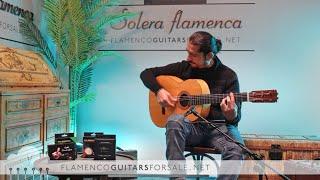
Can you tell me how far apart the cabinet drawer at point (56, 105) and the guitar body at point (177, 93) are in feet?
2.64

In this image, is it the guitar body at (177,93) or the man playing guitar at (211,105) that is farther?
the guitar body at (177,93)

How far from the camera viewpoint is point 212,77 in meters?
2.96

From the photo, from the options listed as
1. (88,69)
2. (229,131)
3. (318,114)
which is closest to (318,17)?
(318,114)

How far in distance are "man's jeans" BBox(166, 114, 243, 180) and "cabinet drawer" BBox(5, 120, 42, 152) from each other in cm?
104

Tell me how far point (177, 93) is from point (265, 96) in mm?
713

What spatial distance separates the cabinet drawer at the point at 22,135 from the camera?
264 cm

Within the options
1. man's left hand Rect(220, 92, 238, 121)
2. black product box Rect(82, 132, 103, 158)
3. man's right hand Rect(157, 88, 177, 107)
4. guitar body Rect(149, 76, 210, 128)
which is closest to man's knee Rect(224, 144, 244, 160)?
man's left hand Rect(220, 92, 238, 121)

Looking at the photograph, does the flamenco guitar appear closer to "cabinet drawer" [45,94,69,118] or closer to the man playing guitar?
the man playing guitar

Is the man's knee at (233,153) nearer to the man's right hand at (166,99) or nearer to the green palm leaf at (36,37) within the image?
the man's right hand at (166,99)

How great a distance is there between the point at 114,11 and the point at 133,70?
0.65 m

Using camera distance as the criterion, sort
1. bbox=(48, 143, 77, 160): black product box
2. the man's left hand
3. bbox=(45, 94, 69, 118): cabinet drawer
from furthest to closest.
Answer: bbox=(45, 94, 69, 118): cabinet drawer < the man's left hand < bbox=(48, 143, 77, 160): black product box

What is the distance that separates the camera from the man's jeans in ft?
8.28

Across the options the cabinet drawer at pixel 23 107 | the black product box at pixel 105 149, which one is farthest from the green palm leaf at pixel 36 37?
the black product box at pixel 105 149

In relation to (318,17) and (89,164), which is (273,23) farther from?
(89,164)
